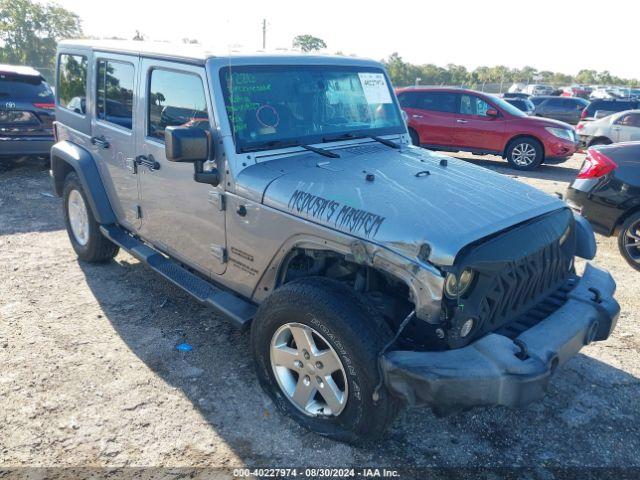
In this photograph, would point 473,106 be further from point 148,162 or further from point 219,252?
point 219,252

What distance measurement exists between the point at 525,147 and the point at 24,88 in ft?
32.2

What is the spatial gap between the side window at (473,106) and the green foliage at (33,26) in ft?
131

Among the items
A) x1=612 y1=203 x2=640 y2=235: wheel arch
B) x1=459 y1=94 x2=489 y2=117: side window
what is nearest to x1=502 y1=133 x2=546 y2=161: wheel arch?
x1=459 y1=94 x2=489 y2=117: side window

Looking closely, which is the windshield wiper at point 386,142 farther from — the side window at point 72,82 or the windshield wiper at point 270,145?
the side window at point 72,82

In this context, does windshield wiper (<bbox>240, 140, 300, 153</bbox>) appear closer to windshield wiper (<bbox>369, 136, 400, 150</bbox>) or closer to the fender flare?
windshield wiper (<bbox>369, 136, 400, 150</bbox>)

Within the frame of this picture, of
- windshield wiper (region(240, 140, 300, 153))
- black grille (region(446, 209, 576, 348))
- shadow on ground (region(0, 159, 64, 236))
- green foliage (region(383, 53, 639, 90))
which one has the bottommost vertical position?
shadow on ground (region(0, 159, 64, 236))

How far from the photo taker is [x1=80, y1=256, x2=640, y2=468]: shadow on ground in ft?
9.34

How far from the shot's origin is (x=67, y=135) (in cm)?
520

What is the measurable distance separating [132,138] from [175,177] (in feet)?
2.29

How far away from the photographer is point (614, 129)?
40.1 ft

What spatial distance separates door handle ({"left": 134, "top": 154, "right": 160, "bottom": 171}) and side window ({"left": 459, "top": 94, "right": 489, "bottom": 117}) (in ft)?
30.7

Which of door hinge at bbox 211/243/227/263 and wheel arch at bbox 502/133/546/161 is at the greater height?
wheel arch at bbox 502/133/546/161

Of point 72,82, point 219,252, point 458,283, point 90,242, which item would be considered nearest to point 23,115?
point 72,82

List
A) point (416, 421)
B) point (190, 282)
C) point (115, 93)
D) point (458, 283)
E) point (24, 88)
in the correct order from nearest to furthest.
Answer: point (458, 283) → point (416, 421) → point (190, 282) → point (115, 93) → point (24, 88)
